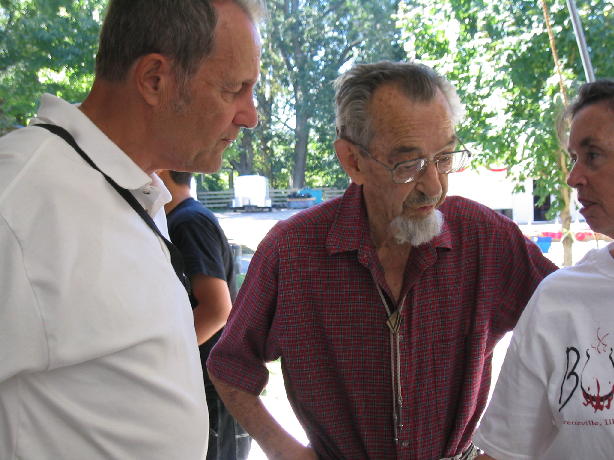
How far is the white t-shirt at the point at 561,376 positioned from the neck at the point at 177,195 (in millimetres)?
1526

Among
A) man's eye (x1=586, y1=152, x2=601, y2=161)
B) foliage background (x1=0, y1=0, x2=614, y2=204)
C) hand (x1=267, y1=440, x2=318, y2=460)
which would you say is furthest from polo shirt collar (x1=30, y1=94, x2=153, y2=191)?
foliage background (x1=0, y1=0, x2=614, y2=204)

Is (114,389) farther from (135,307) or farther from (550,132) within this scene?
(550,132)

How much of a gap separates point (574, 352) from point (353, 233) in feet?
2.01

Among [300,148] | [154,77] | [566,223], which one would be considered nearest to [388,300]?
[154,77]

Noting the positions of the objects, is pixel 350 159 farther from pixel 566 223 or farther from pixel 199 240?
pixel 566 223

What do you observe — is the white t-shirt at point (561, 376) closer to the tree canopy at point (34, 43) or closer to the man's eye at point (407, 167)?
the man's eye at point (407, 167)

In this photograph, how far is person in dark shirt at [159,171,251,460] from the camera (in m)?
2.24

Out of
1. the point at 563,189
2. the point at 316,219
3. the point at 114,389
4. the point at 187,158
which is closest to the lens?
the point at 114,389

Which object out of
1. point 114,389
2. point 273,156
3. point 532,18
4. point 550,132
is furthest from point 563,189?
point 114,389

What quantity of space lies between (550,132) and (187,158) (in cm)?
416

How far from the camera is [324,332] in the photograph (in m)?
1.58

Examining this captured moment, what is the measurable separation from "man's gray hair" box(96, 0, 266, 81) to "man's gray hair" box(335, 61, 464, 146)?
61cm

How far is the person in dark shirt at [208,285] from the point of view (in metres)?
2.24

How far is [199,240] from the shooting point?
227 cm
